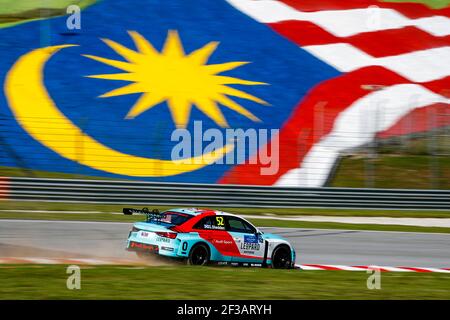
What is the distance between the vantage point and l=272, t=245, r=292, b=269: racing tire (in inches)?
527

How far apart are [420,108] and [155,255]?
22.5 metres

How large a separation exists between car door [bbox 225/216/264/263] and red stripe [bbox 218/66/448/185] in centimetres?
1175

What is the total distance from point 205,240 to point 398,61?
24.3 metres

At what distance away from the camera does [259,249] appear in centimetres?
1327

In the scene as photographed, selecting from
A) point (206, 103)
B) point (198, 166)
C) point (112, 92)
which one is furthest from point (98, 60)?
point (198, 166)

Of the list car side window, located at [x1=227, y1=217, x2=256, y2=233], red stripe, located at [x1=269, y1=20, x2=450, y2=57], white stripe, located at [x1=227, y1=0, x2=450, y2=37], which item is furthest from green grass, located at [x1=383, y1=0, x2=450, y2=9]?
car side window, located at [x1=227, y1=217, x2=256, y2=233]

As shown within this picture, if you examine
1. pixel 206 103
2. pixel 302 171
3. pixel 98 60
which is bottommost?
pixel 302 171

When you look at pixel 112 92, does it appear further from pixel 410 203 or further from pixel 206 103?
pixel 410 203

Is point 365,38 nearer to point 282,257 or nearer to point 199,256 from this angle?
point 282,257

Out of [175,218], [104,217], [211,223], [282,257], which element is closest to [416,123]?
[104,217]

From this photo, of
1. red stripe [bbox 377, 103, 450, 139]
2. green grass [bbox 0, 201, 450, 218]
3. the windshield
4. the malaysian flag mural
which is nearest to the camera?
the windshield

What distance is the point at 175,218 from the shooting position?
12695 mm

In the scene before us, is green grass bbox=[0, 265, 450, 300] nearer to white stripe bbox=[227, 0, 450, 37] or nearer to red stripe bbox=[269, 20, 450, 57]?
red stripe bbox=[269, 20, 450, 57]

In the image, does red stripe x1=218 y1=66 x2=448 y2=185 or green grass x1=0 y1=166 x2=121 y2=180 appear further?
red stripe x1=218 y1=66 x2=448 y2=185
